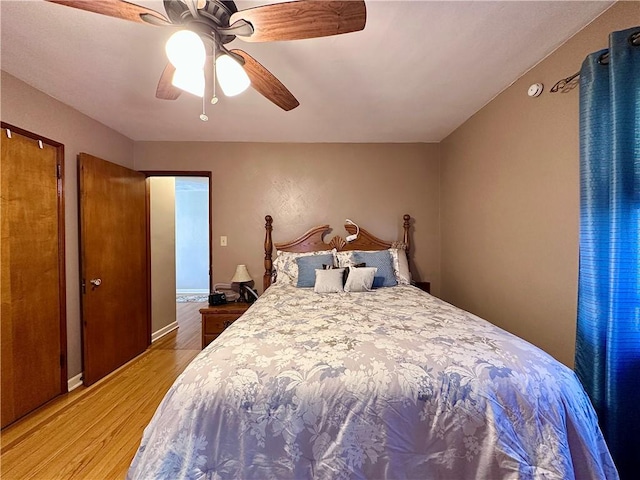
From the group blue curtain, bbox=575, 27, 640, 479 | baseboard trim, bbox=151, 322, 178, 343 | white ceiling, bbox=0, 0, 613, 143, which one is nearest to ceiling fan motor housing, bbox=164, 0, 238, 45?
white ceiling, bbox=0, 0, 613, 143

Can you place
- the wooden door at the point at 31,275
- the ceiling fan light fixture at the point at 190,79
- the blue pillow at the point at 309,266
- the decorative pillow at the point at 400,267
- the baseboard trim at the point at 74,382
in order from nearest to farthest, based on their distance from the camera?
1. the ceiling fan light fixture at the point at 190,79
2. the wooden door at the point at 31,275
3. the baseboard trim at the point at 74,382
4. the blue pillow at the point at 309,266
5. the decorative pillow at the point at 400,267

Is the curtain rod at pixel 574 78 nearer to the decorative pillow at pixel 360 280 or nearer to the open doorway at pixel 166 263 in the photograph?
the decorative pillow at pixel 360 280

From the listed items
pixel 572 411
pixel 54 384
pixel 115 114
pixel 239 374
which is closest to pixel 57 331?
pixel 54 384

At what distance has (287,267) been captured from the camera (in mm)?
2902

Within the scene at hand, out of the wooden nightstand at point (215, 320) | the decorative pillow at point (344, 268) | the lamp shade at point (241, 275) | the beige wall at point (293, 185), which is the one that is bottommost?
the wooden nightstand at point (215, 320)

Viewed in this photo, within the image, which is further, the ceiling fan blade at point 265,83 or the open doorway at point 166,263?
the open doorway at point 166,263

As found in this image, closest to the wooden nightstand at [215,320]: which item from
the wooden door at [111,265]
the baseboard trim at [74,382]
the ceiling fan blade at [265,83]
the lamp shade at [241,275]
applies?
the lamp shade at [241,275]

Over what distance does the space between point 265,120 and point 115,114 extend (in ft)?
4.50

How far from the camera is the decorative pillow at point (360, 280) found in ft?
7.97

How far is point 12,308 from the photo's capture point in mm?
1883

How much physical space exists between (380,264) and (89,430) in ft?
8.41

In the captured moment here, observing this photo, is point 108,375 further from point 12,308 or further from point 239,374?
point 239,374

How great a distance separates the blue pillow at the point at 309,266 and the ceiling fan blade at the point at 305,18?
1.93m

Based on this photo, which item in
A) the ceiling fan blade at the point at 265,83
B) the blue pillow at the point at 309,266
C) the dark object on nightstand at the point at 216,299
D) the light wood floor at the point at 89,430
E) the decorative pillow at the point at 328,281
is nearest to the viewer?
the ceiling fan blade at the point at 265,83
